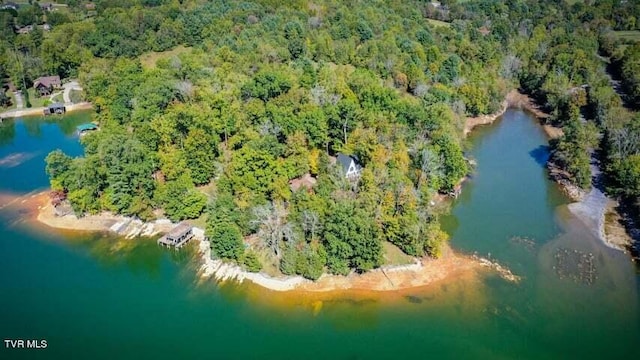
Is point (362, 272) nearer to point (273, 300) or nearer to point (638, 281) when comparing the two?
point (273, 300)

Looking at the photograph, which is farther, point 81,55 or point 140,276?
point 81,55

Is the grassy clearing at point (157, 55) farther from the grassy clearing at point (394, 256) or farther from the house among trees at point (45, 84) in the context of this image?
the grassy clearing at point (394, 256)

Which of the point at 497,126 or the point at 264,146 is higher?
the point at 264,146

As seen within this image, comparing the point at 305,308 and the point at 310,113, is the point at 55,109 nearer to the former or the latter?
the point at 310,113

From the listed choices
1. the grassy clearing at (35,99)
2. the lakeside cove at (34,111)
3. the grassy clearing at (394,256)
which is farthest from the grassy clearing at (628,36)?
the grassy clearing at (35,99)

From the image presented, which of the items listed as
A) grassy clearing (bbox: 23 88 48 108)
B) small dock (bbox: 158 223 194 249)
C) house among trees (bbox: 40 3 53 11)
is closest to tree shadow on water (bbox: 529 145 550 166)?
small dock (bbox: 158 223 194 249)

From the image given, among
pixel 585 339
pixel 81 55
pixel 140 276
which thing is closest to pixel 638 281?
pixel 585 339

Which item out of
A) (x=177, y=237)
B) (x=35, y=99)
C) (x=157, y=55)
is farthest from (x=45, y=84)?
(x=177, y=237)
